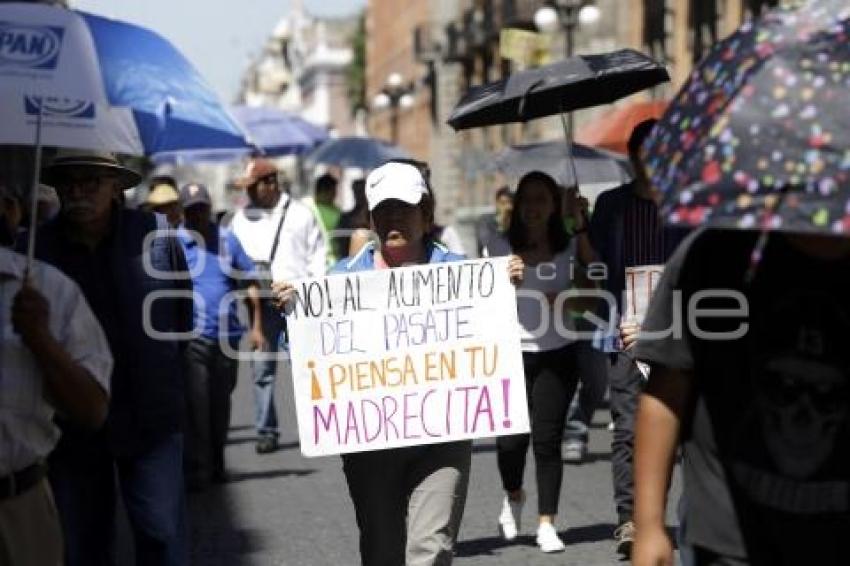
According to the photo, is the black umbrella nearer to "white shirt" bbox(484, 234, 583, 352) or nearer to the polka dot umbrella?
"white shirt" bbox(484, 234, 583, 352)

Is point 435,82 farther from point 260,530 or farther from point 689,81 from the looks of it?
point 689,81

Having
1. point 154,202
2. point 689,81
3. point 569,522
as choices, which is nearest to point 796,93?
point 689,81

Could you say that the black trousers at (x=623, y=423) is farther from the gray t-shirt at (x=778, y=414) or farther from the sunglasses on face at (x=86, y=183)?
the gray t-shirt at (x=778, y=414)

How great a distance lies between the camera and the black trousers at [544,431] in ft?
32.3

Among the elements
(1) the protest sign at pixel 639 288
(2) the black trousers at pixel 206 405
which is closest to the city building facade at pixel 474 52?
(2) the black trousers at pixel 206 405

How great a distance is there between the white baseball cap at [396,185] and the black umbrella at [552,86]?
300 centimetres

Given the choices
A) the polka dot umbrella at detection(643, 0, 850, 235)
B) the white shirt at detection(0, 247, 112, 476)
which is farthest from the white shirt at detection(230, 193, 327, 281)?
the polka dot umbrella at detection(643, 0, 850, 235)

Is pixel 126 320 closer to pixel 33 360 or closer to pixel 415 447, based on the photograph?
pixel 415 447

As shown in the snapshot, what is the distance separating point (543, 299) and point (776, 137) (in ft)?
21.1

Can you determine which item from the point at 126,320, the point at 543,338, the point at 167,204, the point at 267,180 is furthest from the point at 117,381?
the point at 267,180

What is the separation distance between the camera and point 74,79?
682cm

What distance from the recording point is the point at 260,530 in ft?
35.3

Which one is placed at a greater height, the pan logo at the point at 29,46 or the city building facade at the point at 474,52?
the city building facade at the point at 474,52

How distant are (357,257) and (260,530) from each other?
3547 millimetres
